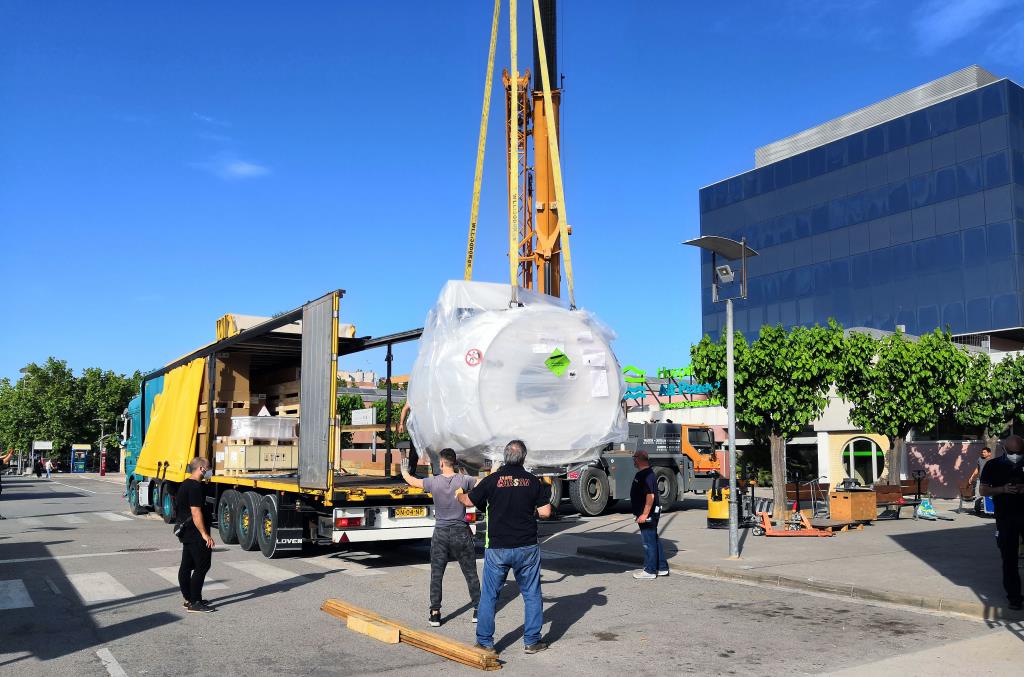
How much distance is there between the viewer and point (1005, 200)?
47.1 metres

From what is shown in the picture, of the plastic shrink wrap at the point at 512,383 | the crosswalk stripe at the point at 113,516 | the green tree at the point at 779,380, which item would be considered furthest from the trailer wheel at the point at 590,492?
the plastic shrink wrap at the point at 512,383

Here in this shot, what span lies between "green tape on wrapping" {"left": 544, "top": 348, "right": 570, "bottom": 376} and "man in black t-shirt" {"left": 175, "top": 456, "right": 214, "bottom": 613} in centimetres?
371

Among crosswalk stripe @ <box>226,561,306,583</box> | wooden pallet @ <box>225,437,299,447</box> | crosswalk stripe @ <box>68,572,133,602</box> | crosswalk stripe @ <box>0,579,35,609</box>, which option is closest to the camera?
crosswalk stripe @ <box>0,579,35,609</box>

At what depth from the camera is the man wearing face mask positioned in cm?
862

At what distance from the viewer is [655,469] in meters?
23.2

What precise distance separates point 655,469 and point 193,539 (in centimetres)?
1608

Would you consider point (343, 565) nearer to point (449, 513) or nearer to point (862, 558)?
point (449, 513)

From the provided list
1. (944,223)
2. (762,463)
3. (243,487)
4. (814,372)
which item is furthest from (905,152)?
(243,487)

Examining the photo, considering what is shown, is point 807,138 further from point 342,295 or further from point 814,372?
point 342,295

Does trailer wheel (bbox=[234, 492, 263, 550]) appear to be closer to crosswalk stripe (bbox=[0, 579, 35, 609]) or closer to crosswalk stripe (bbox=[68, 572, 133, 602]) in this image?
crosswalk stripe (bbox=[68, 572, 133, 602])

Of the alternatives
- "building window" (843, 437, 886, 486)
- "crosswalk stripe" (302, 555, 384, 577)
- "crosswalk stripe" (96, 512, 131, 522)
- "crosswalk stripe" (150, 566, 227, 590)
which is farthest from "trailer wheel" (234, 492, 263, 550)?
"building window" (843, 437, 886, 486)

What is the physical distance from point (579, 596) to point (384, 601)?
2.19m

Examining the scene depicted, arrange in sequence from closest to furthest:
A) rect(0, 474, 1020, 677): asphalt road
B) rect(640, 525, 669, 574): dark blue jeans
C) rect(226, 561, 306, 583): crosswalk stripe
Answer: rect(0, 474, 1020, 677): asphalt road
rect(226, 561, 306, 583): crosswalk stripe
rect(640, 525, 669, 574): dark blue jeans

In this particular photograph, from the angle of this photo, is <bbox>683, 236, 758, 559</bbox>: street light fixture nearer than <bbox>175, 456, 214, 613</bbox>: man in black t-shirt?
No
